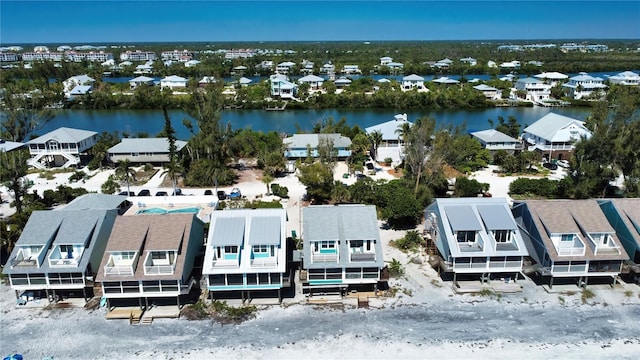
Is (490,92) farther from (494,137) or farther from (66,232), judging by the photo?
(66,232)

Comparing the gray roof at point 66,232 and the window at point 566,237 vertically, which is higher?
the gray roof at point 66,232

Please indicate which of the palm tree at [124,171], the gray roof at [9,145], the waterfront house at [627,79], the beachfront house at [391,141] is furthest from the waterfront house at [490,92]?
the gray roof at [9,145]

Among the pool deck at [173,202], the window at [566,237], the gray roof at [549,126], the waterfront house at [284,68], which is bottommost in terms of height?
the pool deck at [173,202]

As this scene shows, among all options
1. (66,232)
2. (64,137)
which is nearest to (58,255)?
(66,232)

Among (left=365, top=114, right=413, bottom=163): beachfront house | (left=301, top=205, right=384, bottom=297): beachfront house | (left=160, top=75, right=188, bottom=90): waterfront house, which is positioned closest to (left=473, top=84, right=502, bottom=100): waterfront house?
(left=365, top=114, right=413, bottom=163): beachfront house

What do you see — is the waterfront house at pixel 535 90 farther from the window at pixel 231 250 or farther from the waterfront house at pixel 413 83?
the window at pixel 231 250

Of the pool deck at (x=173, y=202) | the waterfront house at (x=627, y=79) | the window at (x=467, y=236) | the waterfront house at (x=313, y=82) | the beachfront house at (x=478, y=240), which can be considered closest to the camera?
the beachfront house at (x=478, y=240)

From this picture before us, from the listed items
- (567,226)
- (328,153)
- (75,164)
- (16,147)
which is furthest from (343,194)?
(16,147)
